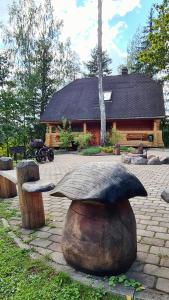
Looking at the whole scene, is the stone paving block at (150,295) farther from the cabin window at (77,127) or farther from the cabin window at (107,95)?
the cabin window at (77,127)

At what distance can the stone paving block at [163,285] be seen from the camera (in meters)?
2.28

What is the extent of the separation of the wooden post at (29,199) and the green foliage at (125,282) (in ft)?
5.44

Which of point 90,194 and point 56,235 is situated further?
point 56,235

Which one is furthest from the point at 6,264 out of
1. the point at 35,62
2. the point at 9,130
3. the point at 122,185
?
the point at 35,62

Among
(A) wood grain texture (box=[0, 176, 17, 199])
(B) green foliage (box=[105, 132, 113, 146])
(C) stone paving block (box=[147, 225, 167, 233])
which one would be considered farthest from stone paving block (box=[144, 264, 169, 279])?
(B) green foliage (box=[105, 132, 113, 146])

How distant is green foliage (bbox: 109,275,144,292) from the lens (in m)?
2.30

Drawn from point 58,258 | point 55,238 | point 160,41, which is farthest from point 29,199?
point 160,41

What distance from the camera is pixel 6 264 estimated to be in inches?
110

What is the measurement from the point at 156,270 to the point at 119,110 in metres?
18.2

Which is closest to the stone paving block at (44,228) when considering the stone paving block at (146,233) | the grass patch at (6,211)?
the grass patch at (6,211)

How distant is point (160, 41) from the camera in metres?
16.2

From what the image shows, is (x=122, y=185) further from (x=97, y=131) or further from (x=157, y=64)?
(x=97, y=131)

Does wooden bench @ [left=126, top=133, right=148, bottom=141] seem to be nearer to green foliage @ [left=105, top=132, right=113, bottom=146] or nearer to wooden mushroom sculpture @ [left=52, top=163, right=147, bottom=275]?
green foliage @ [left=105, top=132, right=113, bottom=146]

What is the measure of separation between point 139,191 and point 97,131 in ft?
62.5
